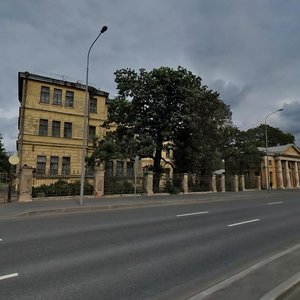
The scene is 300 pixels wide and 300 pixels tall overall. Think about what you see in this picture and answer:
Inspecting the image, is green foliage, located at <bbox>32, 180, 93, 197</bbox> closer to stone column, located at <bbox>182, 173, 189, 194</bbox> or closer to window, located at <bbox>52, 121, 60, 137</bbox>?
stone column, located at <bbox>182, 173, 189, 194</bbox>

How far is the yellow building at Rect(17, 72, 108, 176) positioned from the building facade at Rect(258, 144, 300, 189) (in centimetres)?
3591

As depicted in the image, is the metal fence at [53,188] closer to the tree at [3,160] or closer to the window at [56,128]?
the window at [56,128]

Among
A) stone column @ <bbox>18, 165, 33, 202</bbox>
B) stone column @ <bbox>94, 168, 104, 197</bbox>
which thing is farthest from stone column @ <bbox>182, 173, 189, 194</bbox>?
stone column @ <bbox>18, 165, 33, 202</bbox>

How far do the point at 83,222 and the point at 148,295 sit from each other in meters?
8.05

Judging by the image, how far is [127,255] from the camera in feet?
23.8

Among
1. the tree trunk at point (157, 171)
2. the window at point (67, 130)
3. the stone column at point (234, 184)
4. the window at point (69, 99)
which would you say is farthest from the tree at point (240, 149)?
the window at point (69, 99)

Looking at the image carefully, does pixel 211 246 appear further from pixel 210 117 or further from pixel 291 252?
pixel 210 117

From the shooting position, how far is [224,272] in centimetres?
607

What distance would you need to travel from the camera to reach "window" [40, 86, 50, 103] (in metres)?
39.4

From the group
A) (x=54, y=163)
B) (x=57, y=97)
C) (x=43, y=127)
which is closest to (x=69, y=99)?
(x=57, y=97)

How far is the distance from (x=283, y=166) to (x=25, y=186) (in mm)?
58311

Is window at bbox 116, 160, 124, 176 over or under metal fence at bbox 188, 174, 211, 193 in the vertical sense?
over

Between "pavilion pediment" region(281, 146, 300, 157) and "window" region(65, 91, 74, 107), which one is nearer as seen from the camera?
"window" region(65, 91, 74, 107)

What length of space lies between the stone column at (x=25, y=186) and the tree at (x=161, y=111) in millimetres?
10138
